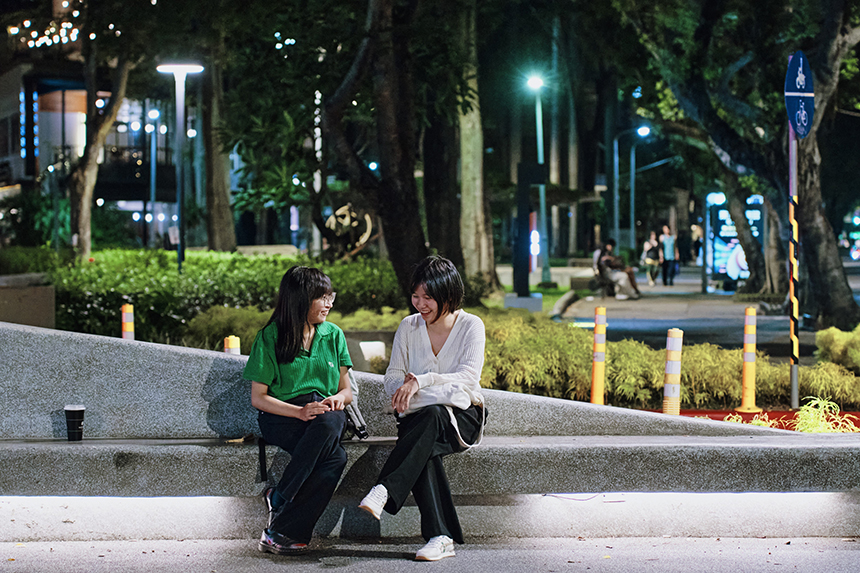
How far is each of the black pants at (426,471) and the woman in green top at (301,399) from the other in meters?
0.35

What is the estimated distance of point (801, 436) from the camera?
6.41m

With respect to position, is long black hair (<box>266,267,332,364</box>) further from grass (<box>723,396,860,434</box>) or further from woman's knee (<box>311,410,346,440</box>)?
grass (<box>723,396,860,434</box>)

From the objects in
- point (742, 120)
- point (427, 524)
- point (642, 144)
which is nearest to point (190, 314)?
point (427, 524)

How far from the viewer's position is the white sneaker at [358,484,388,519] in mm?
5336

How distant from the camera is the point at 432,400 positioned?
5688 mm

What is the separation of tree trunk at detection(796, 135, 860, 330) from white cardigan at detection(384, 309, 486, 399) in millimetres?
12772

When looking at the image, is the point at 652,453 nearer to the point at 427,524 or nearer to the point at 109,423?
the point at 427,524

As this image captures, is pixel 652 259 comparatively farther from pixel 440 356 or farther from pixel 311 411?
pixel 311 411

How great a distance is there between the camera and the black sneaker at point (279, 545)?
554 centimetres

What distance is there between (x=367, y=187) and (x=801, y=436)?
8.14m

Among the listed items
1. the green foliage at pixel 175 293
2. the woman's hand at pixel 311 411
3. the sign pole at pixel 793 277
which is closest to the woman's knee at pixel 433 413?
the woman's hand at pixel 311 411

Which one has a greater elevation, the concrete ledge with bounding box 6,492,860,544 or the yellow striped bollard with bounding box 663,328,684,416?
the yellow striped bollard with bounding box 663,328,684,416

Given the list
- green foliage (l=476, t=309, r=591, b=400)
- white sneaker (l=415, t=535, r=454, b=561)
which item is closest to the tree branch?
green foliage (l=476, t=309, r=591, b=400)

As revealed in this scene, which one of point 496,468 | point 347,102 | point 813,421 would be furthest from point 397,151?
point 496,468
